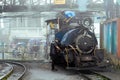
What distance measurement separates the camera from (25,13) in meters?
25.9

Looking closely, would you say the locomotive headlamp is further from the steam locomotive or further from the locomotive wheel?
the locomotive wheel

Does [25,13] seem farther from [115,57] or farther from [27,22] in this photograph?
[27,22]

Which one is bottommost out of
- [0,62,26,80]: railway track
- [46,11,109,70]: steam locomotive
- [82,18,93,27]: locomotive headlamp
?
[0,62,26,80]: railway track

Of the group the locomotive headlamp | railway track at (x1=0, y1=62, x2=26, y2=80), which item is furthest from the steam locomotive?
railway track at (x1=0, y1=62, x2=26, y2=80)

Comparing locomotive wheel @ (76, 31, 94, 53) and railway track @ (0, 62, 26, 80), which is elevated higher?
locomotive wheel @ (76, 31, 94, 53)

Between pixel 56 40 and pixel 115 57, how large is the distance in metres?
3.21

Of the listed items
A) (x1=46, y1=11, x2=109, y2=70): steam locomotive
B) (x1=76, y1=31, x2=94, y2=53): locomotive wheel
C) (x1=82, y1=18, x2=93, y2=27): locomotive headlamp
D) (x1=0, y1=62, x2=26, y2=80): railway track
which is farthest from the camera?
(x1=82, y1=18, x2=93, y2=27): locomotive headlamp

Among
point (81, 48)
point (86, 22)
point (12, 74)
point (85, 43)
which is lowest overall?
point (12, 74)

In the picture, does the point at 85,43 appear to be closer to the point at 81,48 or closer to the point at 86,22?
the point at 81,48

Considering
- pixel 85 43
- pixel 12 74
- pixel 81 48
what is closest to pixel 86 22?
pixel 85 43

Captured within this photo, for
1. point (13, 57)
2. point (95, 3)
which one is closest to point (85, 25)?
point (95, 3)

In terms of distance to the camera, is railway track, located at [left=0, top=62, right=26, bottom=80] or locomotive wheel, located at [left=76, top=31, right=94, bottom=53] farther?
locomotive wheel, located at [left=76, top=31, right=94, bottom=53]

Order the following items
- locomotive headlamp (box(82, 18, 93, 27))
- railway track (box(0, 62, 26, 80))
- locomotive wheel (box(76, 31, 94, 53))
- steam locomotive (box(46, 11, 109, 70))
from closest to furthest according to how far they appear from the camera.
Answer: railway track (box(0, 62, 26, 80)) < steam locomotive (box(46, 11, 109, 70)) < locomotive wheel (box(76, 31, 94, 53)) < locomotive headlamp (box(82, 18, 93, 27))

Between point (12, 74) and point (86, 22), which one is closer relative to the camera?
point (12, 74)
